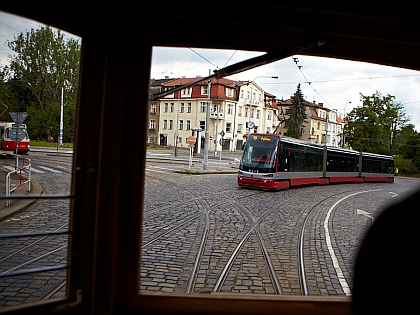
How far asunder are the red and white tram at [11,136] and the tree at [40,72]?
0.53m

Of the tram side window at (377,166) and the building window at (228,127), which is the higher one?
the building window at (228,127)

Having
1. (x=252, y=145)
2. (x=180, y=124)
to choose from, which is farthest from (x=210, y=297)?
(x=180, y=124)

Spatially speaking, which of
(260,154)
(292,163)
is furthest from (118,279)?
(292,163)

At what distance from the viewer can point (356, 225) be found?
415 inches

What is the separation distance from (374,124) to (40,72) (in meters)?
26.3

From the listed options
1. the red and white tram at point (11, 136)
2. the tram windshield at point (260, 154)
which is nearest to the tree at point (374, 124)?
the tram windshield at point (260, 154)

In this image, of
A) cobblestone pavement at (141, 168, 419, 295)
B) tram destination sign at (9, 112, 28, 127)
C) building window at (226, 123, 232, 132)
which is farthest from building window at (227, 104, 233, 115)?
tram destination sign at (9, 112, 28, 127)

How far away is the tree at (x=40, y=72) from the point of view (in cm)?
377

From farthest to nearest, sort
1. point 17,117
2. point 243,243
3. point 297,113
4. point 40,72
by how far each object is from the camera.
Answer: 1. point 297,113
2. point 17,117
3. point 243,243
4. point 40,72

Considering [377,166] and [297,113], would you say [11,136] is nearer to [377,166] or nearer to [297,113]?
[377,166]

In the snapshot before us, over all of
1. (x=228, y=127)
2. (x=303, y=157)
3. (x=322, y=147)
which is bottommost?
(x=303, y=157)

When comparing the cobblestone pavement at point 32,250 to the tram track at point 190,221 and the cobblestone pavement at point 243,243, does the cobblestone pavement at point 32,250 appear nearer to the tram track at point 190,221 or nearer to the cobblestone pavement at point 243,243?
the cobblestone pavement at point 243,243

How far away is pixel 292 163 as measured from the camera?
20203 millimetres

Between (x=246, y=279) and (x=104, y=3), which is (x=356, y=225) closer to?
(x=246, y=279)
